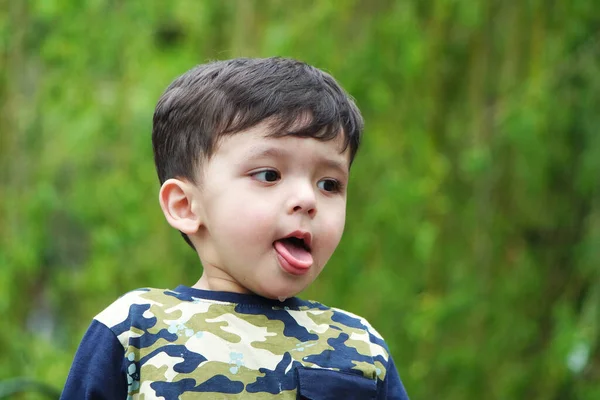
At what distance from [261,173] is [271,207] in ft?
0.19

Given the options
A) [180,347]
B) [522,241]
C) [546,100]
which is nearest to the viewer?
[180,347]

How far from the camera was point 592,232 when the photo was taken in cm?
314

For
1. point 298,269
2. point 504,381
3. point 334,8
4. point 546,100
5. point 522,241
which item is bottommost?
point 504,381

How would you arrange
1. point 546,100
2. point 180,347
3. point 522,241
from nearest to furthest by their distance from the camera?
point 180,347 → point 546,100 → point 522,241

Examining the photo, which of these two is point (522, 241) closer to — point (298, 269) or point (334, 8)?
point (334, 8)

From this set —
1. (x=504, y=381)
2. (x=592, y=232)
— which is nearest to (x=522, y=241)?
(x=592, y=232)

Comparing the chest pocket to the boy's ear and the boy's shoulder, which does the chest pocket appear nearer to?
the boy's shoulder

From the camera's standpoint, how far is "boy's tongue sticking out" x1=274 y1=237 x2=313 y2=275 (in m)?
1.49

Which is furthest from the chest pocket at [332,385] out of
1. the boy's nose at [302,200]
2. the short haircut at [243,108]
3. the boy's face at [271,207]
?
the short haircut at [243,108]

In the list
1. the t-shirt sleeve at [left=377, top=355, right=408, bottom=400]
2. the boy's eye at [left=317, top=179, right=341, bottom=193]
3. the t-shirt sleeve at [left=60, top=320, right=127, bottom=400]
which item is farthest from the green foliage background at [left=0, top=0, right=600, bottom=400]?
the t-shirt sleeve at [left=60, top=320, right=127, bottom=400]

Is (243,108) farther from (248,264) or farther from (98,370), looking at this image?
(98,370)

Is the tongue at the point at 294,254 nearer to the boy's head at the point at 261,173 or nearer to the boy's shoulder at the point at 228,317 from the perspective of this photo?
the boy's head at the point at 261,173

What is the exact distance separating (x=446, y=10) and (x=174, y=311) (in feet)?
6.91

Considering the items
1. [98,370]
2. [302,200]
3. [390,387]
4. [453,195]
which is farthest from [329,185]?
[453,195]
